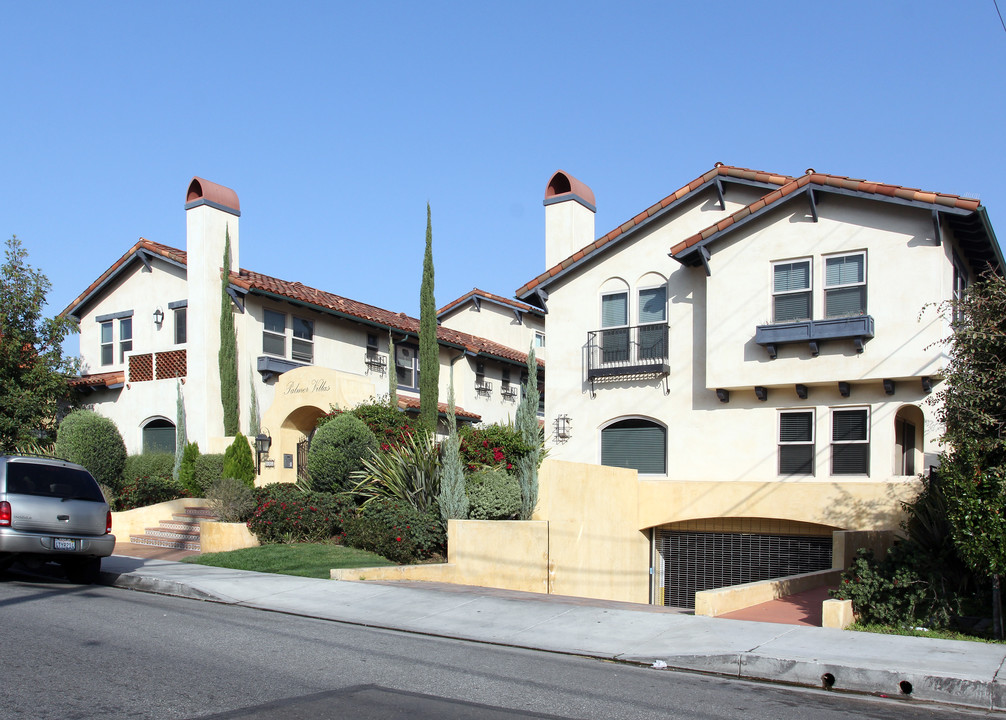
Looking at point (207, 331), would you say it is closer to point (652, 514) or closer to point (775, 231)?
point (652, 514)

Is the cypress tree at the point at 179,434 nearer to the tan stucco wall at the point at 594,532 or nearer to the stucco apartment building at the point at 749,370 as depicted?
the stucco apartment building at the point at 749,370

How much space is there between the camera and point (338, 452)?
797 inches

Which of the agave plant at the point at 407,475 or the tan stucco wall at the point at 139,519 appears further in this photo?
the tan stucco wall at the point at 139,519

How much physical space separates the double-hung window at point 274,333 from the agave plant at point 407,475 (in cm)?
975

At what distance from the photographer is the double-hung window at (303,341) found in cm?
2878

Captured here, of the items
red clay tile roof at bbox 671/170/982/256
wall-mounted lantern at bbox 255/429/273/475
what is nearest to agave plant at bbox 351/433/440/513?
wall-mounted lantern at bbox 255/429/273/475

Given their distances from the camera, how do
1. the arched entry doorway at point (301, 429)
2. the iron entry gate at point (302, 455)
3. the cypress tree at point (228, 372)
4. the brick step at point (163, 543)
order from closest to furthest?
1. the brick step at point (163, 543)
2. the arched entry doorway at point (301, 429)
3. the iron entry gate at point (302, 455)
4. the cypress tree at point (228, 372)

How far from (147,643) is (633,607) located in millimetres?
6866

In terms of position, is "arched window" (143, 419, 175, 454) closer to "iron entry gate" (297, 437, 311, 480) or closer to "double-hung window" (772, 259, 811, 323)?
"iron entry gate" (297, 437, 311, 480)

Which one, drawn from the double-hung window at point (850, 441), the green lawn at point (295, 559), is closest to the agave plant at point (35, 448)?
the green lawn at point (295, 559)

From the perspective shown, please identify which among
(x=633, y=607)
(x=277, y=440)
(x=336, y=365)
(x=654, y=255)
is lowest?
(x=633, y=607)

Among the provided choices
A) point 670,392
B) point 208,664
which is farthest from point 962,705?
point 670,392

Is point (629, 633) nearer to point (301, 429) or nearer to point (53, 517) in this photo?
point (53, 517)

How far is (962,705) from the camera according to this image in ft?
26.5
